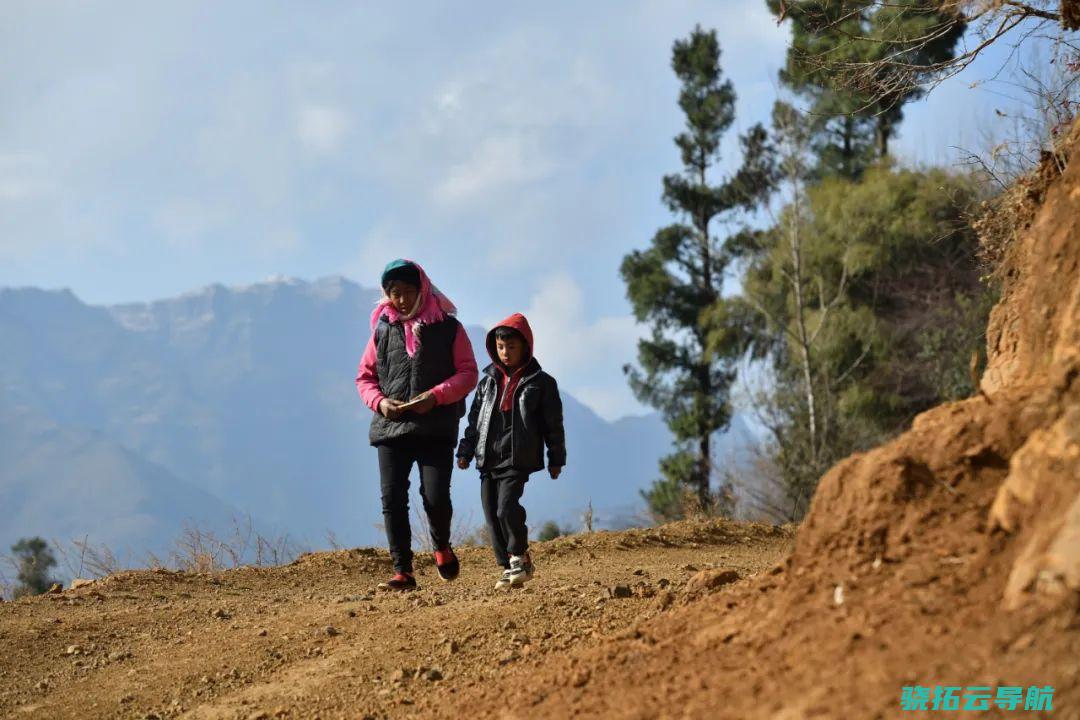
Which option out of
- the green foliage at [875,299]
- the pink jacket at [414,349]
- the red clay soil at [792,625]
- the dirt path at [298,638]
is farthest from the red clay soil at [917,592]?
the green foliage at [875,299]

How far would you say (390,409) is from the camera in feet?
21.5

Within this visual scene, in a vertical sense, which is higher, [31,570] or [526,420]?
[31,570]

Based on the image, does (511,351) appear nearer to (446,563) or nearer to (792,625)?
(446,563)

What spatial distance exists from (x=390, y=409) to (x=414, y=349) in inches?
17.3

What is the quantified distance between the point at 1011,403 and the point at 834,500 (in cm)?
62

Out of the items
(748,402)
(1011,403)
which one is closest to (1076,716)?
(1011,403)

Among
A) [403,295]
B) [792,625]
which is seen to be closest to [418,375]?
[403,295]

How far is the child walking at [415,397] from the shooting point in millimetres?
6586

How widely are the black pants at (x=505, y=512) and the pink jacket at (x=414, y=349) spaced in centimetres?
61

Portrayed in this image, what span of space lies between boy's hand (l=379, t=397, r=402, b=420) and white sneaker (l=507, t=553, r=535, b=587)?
3.97 ft

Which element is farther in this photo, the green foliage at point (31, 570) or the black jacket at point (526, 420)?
the green foliage at point (31, 570)

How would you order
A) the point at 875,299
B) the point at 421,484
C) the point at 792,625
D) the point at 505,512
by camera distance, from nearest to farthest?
the point at 792,625 → the point at 505,512 → the point at 421,484 → the point at 875,299

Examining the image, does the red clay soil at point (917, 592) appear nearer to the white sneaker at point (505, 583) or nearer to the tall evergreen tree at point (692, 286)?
the white sneaker at point (505, 583)

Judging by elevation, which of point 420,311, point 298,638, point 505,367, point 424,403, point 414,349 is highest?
point 420,311
